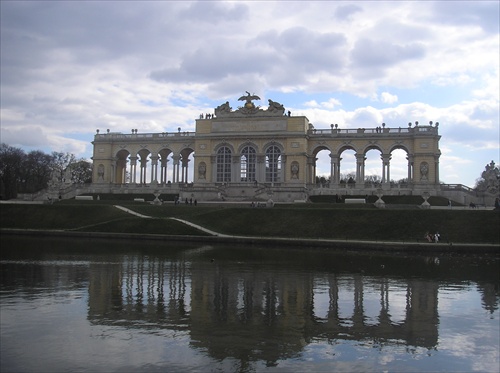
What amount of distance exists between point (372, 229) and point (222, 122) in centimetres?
4033

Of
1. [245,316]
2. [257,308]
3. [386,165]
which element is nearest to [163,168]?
[386,165]

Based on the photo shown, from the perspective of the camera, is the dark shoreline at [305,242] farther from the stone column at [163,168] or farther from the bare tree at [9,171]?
the bare tree at [9,171]

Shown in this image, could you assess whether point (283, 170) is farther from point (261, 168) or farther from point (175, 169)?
point (175, 169)

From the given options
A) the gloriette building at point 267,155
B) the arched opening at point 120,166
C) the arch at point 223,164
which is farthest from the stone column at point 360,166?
the arched opening at point 120,166

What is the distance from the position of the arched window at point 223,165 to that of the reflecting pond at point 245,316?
50943 millimetres

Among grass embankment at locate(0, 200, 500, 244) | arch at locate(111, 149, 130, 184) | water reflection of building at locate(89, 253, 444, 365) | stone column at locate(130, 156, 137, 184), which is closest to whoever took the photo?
water reflection of building at locate(89, 253, 444, 365)

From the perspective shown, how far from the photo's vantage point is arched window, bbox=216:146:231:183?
7844cm

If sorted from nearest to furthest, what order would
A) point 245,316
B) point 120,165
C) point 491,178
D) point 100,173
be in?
1. point 245,316
2. point 491,178
3. point 100,173
4. point 120,165

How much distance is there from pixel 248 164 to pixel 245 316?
206 ft

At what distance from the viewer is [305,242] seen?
1478 inches

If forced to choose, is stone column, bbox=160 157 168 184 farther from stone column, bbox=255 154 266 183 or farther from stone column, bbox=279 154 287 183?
stone column, bbox=279 154 287 183

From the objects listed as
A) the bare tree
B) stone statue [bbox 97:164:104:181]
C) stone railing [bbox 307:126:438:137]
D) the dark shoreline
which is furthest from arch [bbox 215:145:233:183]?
the bare tree

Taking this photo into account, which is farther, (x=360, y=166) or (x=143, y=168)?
(x=143, y=168)

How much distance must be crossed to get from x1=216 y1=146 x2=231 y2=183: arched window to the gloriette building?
0.15m
